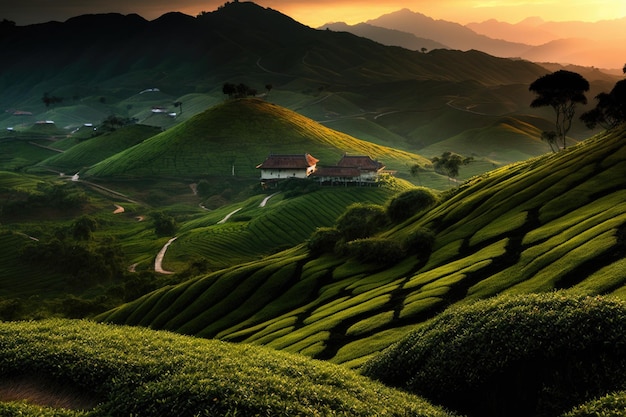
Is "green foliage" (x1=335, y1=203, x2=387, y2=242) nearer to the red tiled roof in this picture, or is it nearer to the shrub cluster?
the shrub cluster

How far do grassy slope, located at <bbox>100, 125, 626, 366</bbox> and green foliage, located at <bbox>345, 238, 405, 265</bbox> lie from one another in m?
1.85

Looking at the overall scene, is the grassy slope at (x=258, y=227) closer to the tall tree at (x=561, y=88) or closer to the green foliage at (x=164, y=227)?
the green foliage at (x=164, y=227)

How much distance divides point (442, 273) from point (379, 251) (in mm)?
18985

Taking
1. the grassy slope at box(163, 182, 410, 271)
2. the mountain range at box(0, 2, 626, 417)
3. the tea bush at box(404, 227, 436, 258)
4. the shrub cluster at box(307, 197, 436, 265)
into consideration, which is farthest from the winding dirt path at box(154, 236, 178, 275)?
the tea bush at box(404, 227, 436, 258)

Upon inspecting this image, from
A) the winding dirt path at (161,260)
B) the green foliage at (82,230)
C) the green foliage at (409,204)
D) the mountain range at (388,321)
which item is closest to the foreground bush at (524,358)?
the mountain range at (388,321)

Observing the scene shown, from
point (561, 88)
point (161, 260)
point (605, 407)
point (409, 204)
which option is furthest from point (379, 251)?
point (161, 260)

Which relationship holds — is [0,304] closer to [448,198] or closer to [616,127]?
[448,198]

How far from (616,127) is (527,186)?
30.8m

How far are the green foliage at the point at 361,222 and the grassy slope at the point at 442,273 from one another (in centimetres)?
582

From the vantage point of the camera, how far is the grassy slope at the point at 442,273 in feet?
160

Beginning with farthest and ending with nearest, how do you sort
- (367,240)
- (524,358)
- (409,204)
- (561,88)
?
(561,88) < (409,204) < (367,240) < (524,358)

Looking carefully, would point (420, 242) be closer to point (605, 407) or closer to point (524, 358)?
point (524, 358)

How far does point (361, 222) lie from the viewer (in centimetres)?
9931

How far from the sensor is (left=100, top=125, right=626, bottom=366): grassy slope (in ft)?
160
